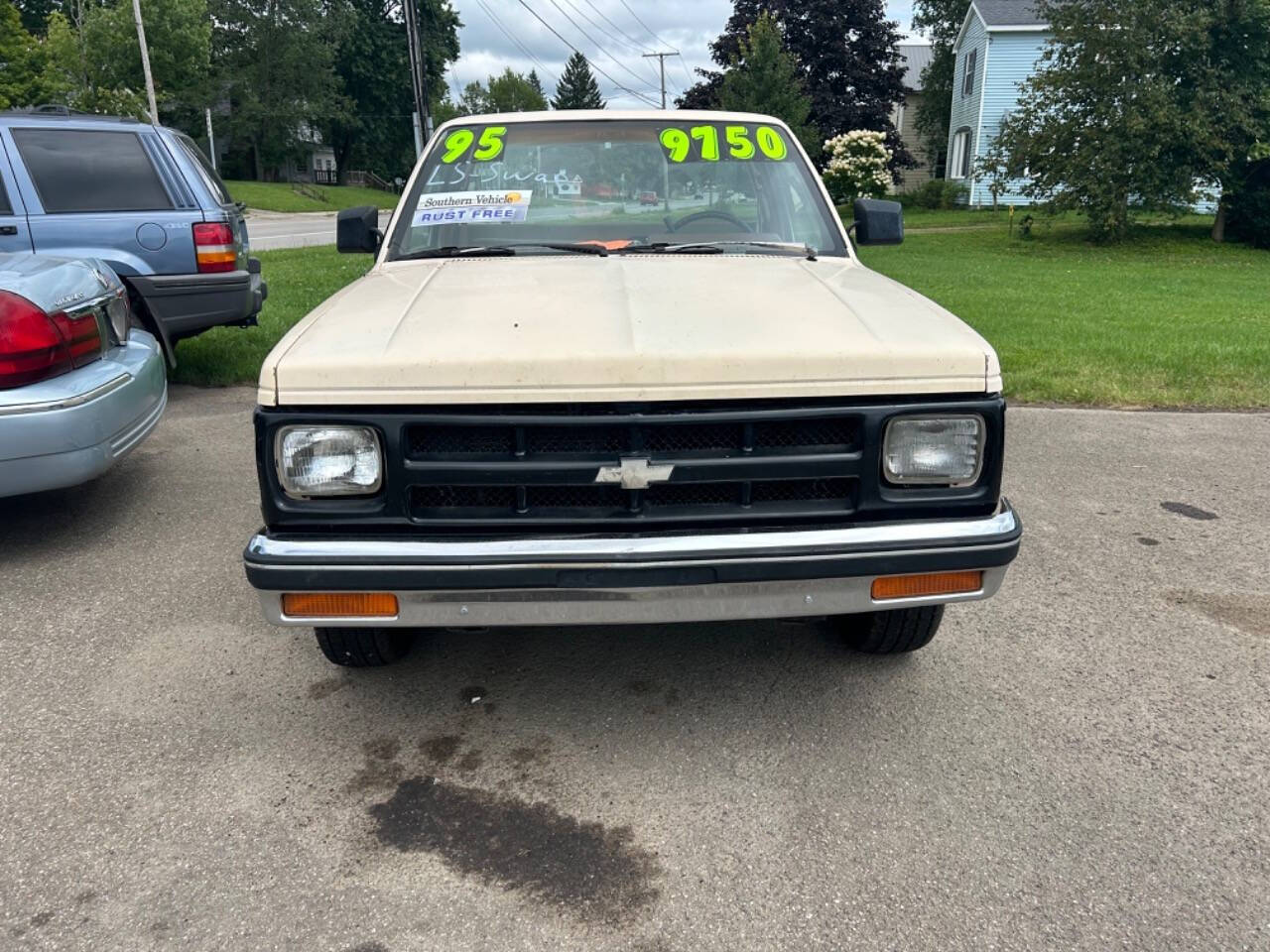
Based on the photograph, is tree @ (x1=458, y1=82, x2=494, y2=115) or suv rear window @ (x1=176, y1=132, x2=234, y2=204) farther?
tree @ (x1=458, y1=82, x2=494, y2=115)

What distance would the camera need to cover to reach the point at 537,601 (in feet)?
8.06

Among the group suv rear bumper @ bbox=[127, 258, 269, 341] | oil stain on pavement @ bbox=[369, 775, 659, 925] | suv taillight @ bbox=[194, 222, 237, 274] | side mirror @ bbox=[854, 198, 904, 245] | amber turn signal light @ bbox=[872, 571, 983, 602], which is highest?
side mirror @ bbox=[854, 198, 904, 245]

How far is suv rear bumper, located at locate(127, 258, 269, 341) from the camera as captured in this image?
260 inches

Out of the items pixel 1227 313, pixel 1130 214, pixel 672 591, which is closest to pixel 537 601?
pixel 672 591

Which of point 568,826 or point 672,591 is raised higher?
point 672,591

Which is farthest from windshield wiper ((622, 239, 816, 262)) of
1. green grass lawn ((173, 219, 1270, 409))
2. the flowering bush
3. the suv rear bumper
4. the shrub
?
the shrub

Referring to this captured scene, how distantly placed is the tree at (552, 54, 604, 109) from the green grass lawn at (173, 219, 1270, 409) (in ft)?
274

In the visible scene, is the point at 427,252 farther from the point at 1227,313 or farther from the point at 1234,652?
the point at 1227,313

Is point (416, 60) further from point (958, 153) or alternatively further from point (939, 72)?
point (939, 72)

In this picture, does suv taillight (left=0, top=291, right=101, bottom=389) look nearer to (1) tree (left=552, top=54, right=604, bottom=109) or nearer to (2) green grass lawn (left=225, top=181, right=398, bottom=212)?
(2) green grass lawn (left=225, top=181, right=398, bottom=212)

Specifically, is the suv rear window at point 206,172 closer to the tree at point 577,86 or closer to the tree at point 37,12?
the tree at point 37,12

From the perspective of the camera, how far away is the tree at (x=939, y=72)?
42562mm

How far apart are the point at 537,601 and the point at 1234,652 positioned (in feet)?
8.09

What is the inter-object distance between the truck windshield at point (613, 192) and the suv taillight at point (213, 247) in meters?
3.35
